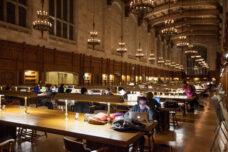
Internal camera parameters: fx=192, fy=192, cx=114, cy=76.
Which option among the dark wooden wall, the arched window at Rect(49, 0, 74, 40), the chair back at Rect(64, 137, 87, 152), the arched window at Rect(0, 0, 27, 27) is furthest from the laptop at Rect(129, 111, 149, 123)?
the arched window at Rect(49, 0, 74, 40)

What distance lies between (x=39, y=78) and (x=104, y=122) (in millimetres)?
10771

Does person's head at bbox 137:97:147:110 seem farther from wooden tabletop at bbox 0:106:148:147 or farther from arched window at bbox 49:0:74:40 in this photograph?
arched window at bbox 49:0:74:40

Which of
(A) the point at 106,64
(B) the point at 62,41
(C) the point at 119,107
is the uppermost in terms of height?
(B) the point at 62,41

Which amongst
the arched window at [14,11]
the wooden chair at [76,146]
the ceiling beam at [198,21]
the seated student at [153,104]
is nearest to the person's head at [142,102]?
the seated student at [153,104]

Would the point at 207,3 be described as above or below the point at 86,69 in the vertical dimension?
above

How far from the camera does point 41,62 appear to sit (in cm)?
1298

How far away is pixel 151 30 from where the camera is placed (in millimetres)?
34844

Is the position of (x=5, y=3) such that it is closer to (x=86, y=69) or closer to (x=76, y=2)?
(x=76, y=2)

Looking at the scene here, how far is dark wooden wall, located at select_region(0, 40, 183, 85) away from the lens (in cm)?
1098

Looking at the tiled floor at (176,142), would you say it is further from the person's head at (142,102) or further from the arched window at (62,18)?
the arched window at (62,18)

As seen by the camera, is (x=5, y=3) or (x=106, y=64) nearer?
(x=5, y=3)

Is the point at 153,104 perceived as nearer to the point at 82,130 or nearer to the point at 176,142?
the point at 176,142

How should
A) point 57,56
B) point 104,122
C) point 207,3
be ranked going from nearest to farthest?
point 104,122 < point 57,56 < point 207,3

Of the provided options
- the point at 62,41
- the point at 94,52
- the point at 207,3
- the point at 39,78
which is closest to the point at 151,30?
the point at 207,3
